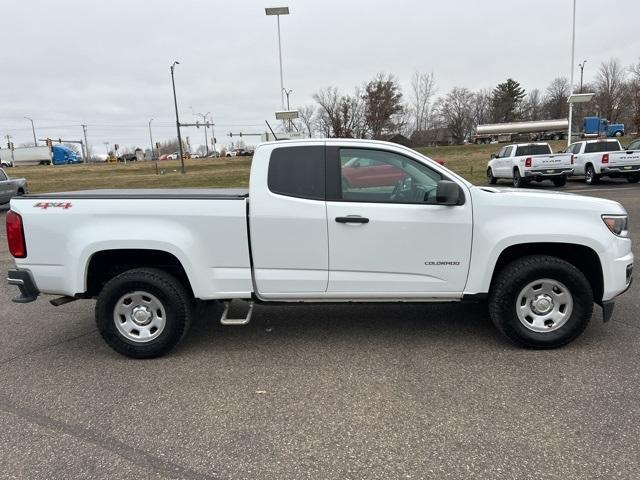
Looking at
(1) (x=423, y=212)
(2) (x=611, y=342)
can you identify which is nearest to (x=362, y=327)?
(1) (x=423, y=212)

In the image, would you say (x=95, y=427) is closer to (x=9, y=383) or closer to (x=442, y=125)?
(x=9, y=383)

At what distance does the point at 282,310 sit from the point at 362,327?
3.51ft

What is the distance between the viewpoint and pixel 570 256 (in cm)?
436

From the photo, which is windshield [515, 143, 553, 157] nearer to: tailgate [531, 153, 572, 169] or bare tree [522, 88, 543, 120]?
tailgate [531, 153, 572, 169]

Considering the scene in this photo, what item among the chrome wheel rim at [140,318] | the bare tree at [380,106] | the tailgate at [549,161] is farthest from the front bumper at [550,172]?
the bare tree at [380,106]

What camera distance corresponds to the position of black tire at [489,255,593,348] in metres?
4.02

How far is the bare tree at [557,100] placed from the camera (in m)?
85.6

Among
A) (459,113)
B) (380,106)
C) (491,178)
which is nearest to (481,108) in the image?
(459,113)

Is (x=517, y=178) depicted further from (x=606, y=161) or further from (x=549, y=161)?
(x=606, y=161)

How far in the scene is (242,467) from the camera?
2705 millimetres

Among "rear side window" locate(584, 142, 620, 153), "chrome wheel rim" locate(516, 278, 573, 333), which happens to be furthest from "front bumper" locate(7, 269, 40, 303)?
"rear side window" locate(584, 142, 620, 153)

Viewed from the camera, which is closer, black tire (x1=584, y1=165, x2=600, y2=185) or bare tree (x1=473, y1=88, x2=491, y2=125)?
black tire (x1=584, y1=165, x2=600, y2=185)

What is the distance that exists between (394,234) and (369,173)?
59cm

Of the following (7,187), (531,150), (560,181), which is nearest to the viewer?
(7,187)
